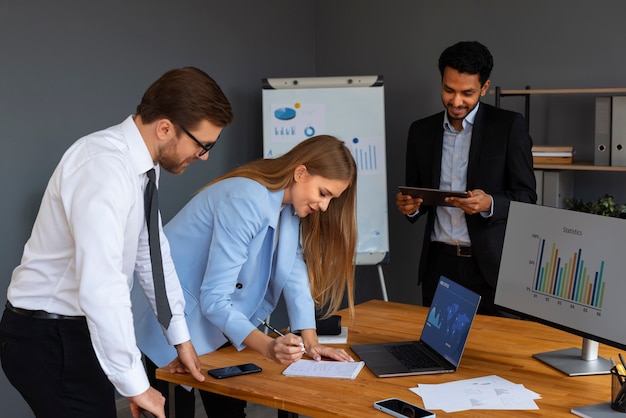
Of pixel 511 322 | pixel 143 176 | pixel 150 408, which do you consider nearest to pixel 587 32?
pixel 511 322

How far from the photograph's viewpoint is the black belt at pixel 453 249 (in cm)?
324

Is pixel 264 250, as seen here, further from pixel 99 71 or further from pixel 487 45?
pixel 487 45

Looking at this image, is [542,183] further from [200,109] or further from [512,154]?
[200,109]

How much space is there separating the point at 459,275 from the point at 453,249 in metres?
0.12

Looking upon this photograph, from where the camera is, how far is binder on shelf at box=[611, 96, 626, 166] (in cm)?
371

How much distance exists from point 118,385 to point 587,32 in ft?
11.4

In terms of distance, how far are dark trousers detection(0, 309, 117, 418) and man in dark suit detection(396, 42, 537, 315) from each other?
5.68 ft

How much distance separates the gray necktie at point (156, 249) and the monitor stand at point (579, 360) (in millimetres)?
1108

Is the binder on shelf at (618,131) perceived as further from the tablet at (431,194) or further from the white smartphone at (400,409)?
the white smartphone at (400,409)

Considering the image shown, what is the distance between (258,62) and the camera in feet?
15.8

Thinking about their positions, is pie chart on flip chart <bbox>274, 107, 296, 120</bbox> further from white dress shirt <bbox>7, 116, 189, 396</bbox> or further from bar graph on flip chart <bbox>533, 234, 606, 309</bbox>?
white dress shirt <bbox>7, 116, 189, 396</bbox>

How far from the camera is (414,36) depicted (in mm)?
4805

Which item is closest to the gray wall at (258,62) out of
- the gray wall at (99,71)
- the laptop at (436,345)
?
the gray wall at (99,71)

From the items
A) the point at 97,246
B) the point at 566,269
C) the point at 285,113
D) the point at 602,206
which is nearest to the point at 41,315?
the point at 97,246
